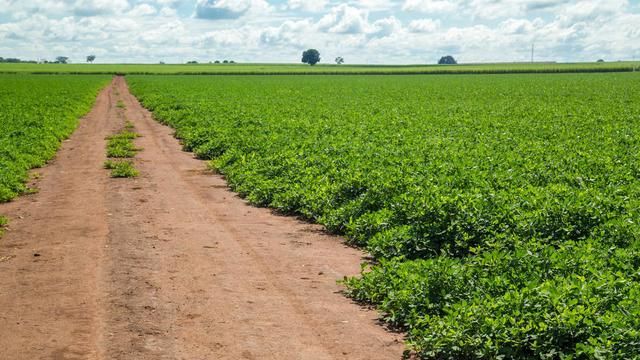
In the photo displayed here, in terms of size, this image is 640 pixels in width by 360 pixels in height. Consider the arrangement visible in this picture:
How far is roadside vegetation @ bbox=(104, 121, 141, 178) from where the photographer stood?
58.2ft

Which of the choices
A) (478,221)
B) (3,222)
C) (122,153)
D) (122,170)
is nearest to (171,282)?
(478,221)

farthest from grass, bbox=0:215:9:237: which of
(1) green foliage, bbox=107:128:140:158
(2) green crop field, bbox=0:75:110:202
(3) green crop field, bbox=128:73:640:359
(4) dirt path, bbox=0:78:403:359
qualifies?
(1) green foliage, bbox=107:128:140:158

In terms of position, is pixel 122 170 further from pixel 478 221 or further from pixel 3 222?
pixel 478 221

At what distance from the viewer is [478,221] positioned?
10.2 m

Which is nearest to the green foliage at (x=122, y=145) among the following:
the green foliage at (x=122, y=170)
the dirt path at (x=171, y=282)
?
the green foliage at (x=122, y=170)

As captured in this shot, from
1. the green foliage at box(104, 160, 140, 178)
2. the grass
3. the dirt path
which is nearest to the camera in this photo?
the dirt path

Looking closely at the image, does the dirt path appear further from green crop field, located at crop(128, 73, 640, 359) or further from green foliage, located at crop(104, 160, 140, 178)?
green foliage, located at crop(104, 160, 140, 178)

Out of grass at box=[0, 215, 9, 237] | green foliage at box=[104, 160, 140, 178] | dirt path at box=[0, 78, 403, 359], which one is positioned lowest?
dirt path at box=[0, 78, 403, 359]

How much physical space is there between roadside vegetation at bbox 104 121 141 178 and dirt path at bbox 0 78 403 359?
176cm

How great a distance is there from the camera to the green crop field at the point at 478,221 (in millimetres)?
6781

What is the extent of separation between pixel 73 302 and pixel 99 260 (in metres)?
1.84

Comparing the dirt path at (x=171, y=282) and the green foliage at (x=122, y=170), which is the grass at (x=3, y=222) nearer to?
the dirt path at (x=171, y=282)

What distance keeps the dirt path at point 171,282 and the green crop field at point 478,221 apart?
585 millimetres

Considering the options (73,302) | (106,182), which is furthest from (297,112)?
(73,302)
